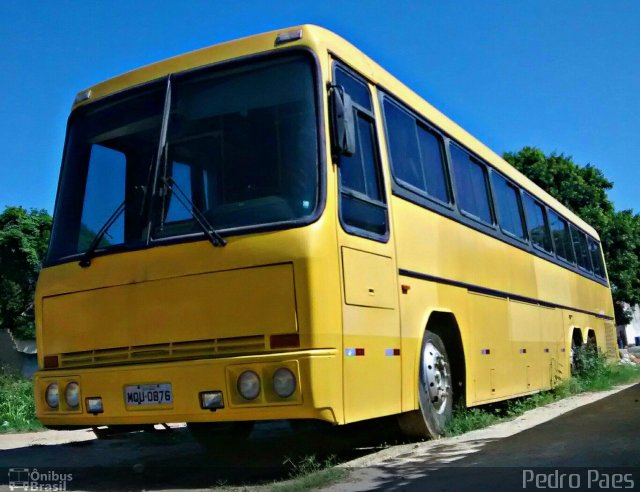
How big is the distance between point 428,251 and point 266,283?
2453 millimetres

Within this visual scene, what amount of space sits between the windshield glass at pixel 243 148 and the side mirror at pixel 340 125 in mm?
151

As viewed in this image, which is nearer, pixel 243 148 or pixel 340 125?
pixel 340 125

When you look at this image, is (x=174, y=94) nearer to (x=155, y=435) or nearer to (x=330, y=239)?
(x=330, y=239)

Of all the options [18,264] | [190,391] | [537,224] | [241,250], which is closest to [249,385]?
[190,391]

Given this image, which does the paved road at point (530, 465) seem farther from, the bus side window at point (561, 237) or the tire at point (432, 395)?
the bus side window at point (561, 237)

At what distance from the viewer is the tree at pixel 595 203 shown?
3316 centimetres

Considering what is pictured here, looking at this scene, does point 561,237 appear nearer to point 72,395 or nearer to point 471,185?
point 471,185

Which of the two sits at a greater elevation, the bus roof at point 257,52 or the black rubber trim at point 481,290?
the bus roof at point 257,52

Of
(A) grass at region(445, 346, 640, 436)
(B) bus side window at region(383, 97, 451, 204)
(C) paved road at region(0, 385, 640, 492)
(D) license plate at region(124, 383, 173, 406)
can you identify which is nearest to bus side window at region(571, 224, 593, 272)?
(A) grass at region(445, 346, 640, 436)

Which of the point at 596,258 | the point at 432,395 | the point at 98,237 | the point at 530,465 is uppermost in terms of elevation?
the point at 596,258

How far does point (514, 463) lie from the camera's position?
18.8 ft

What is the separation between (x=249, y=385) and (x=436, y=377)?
2.71 metres

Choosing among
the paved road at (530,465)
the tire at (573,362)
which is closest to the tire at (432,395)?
the paved road at (530,465)

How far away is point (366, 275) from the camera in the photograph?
5984 mm
